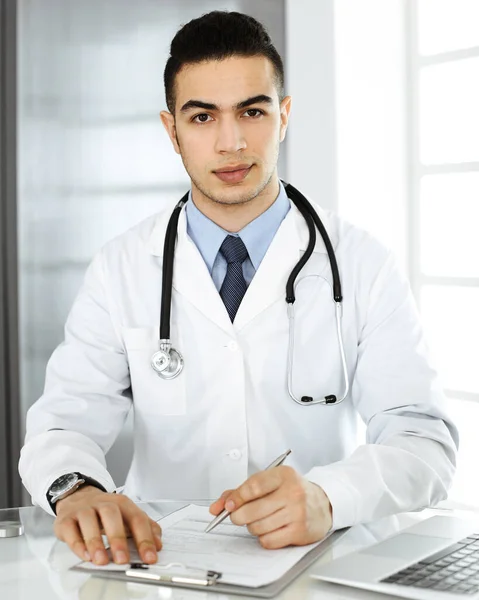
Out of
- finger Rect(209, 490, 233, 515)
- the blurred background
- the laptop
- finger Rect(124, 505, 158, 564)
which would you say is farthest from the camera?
the blurred background

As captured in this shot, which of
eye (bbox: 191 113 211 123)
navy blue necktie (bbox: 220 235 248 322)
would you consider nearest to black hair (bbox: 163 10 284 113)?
eye (bbox: 191 113 211 123)

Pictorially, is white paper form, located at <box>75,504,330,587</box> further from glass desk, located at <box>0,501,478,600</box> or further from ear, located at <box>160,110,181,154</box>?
ear, located at <box>160,110,181,154</box>

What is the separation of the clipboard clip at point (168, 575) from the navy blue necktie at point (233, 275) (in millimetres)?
781

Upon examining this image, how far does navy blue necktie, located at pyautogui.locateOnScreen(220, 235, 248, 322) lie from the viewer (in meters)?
1.92

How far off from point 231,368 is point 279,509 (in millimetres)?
589

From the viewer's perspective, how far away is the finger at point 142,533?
1.21m

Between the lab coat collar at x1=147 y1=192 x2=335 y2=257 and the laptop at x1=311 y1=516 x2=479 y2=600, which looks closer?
the laptop at x1=311 y1=516 x2=479 y2=600

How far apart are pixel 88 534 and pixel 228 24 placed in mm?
1153

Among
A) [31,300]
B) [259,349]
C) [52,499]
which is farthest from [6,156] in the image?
[52,499]

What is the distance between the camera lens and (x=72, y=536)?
4.31ft

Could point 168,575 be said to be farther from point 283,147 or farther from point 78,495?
point 283,147

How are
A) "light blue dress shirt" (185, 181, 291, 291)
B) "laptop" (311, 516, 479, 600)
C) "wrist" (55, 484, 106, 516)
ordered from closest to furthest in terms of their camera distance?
1. "laptop" (311, 516, 479, 600)
2. "wrist" (55, 484, 106, 516)
3. "light blue dress shirt" (185, 181, 291, 291)

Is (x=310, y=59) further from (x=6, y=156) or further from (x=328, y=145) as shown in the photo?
(x=6, y=156)

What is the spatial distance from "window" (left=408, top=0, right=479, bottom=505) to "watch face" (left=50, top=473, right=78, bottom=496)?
1734mm
